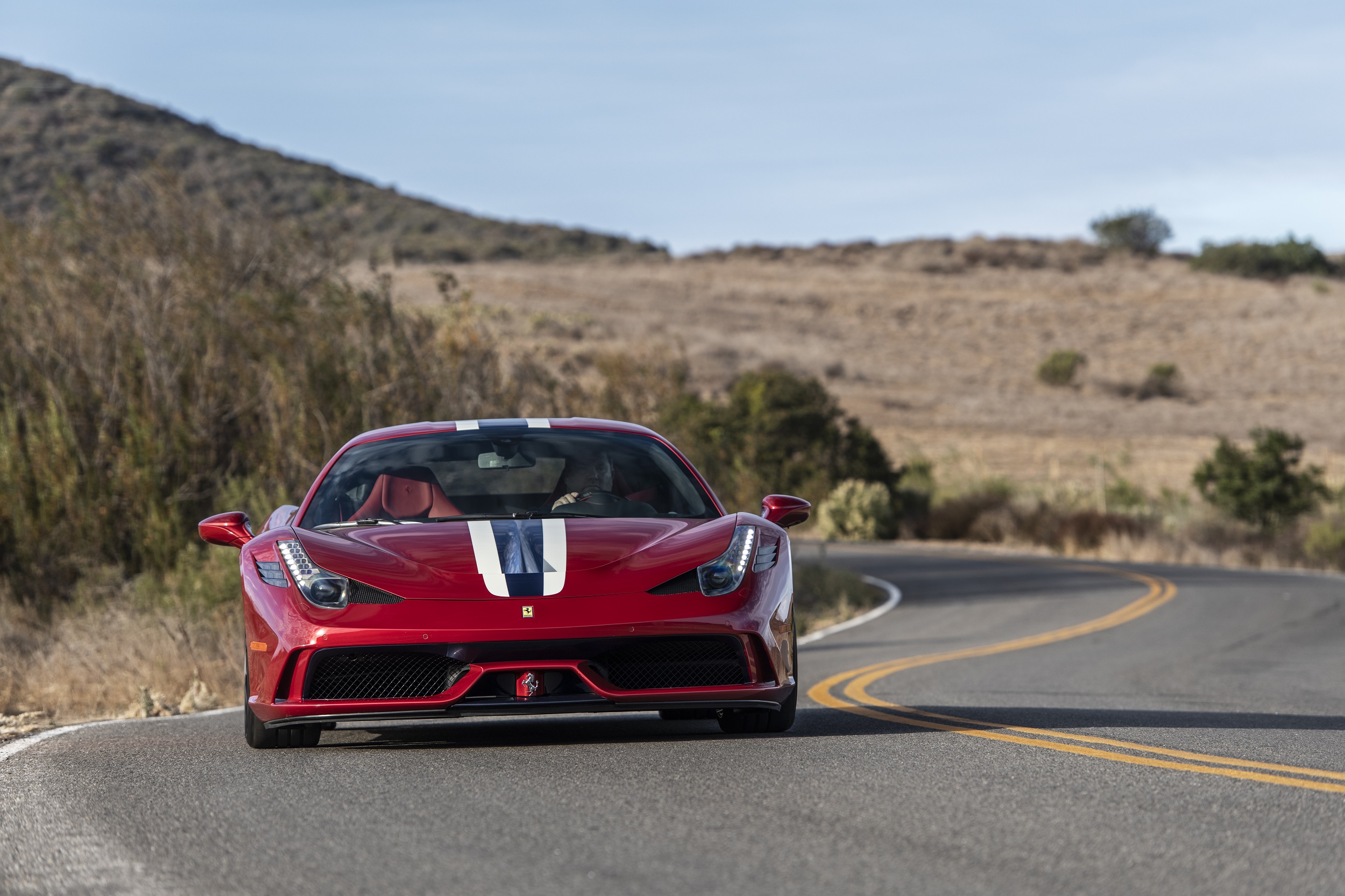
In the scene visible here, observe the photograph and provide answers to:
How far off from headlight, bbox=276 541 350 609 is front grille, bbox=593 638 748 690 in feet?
3.52

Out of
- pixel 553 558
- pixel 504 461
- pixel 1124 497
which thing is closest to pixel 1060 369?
pixel 1124 497

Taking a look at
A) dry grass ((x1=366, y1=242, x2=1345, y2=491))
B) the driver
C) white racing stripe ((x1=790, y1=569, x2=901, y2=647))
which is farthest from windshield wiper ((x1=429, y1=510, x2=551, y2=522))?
dry grass ((x1=366, y1=242, x2=1345, y2=491))

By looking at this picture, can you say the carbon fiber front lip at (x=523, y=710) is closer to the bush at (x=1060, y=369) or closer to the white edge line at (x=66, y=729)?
the white edge line at (x=66, y=729)

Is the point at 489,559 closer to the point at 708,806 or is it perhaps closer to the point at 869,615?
the point at 708,806

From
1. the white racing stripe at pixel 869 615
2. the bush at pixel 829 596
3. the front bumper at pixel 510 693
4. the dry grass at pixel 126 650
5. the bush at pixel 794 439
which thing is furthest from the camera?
the bush at pixel 794 439

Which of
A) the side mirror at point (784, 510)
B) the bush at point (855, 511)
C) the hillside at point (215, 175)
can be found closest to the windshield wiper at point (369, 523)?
the side mirror at point (784, 510)

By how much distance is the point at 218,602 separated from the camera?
14719 mm

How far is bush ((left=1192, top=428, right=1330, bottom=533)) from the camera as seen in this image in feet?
123

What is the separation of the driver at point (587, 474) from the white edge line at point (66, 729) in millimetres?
2801

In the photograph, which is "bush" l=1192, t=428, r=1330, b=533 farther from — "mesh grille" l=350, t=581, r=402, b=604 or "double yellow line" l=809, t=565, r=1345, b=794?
"mesh grille" l=350, t=581, r=402, b=604

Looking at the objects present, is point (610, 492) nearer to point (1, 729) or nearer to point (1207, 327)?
point (1, 729)

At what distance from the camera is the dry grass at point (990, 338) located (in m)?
63.9

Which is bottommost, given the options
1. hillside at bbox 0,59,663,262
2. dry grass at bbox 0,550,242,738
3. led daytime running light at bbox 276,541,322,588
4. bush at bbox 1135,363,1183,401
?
dry grass at bbox 0,550,242,738

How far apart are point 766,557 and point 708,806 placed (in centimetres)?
168
